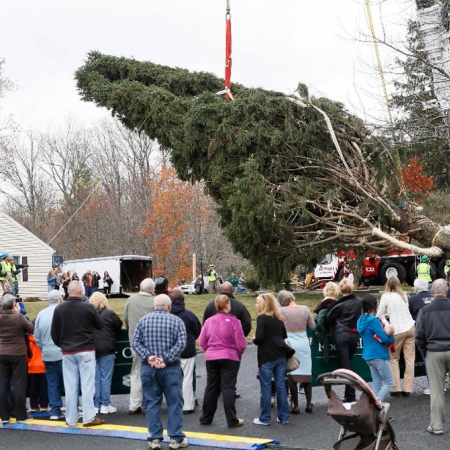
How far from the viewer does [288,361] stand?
8312 millimetres

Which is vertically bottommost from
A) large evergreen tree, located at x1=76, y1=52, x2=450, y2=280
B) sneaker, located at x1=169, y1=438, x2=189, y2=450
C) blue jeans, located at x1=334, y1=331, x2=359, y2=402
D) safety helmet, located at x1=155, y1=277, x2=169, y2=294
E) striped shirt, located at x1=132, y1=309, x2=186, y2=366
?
sneaker, located at x1=169, y1=438, x2=189, y2=450

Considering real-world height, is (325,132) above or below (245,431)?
above

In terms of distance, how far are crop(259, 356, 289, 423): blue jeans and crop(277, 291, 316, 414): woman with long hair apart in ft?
1.96

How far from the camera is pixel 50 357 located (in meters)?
8.62

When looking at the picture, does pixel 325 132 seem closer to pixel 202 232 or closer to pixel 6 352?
pixel 6 352

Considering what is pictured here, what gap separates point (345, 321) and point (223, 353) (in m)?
1.99

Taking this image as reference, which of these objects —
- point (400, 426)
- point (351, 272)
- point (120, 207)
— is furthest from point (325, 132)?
point (120, 207)

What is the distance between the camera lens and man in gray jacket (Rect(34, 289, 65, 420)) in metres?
8.62

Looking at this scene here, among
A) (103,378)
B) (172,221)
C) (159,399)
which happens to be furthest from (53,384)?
(172,221)

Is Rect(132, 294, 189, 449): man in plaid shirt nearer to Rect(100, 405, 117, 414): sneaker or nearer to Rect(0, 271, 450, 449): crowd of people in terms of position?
Rect(0, 271, 450, 449): crowd of people

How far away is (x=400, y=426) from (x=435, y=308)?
1.47m

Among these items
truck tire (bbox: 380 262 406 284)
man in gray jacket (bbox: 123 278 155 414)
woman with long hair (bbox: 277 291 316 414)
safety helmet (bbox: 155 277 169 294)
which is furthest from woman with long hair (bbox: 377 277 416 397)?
truck tire (bbox: 380 262 406 284)

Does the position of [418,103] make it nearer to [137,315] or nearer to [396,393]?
[396,393]

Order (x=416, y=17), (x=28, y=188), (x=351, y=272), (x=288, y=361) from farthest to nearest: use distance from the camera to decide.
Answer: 1. (x=28, y=188)
2. (x=351, y=272)
3. (x=416, y=17)
4. (x=288, y=361)
